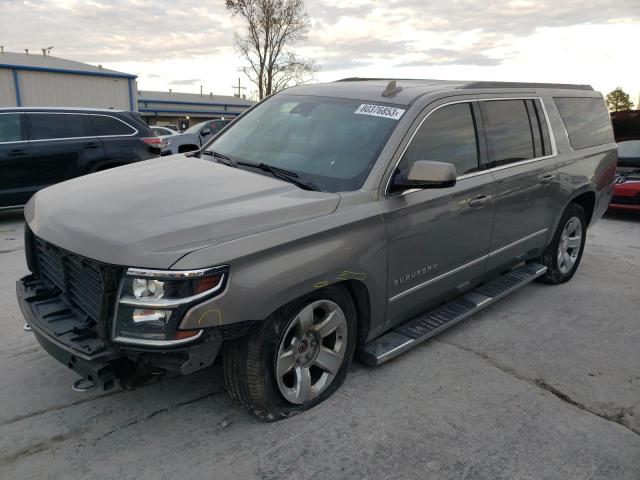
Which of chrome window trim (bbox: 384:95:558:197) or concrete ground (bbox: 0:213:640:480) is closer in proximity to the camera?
concrete ground (bbox: 0:213:640:480)

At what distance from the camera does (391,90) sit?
355 centimetres

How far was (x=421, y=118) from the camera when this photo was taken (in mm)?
3297

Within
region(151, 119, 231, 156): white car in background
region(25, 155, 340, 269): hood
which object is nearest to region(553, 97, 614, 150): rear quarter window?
region(25, 155, 340, 269): hood

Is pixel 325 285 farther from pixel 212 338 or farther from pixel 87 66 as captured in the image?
pixel 87 66

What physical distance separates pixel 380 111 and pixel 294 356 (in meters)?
1.68

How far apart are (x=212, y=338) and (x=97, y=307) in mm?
583

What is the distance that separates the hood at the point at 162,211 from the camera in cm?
229

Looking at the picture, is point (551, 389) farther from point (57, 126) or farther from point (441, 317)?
point (57, 126)

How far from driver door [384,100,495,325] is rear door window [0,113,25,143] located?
6901 millimetres

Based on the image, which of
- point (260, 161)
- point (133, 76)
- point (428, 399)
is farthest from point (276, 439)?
point (133, 76)

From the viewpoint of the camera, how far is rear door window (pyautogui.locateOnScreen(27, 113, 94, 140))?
7875 millimetres

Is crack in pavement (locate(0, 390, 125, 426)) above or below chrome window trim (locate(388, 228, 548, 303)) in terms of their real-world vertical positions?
below

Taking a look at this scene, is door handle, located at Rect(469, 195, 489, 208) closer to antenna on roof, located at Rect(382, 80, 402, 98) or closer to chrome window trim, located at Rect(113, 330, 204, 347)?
antenna on roof, located at Rect(382, 80, 402, 98)

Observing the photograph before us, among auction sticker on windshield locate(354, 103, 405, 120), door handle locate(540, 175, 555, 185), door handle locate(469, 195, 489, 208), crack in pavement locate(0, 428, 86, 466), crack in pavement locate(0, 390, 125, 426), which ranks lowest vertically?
crack in pavement locate(0, 390, 125, 426)
